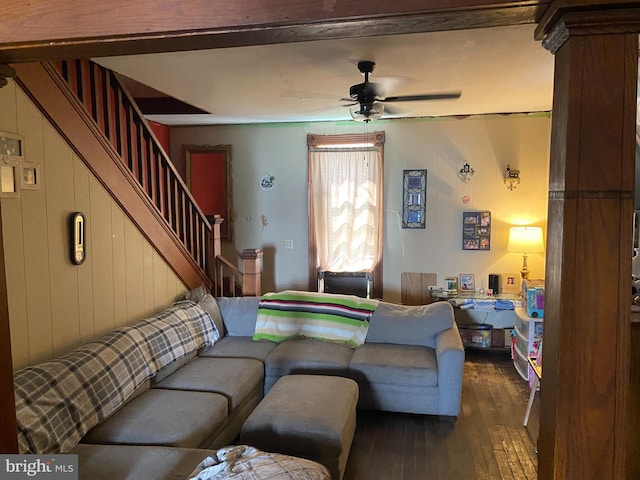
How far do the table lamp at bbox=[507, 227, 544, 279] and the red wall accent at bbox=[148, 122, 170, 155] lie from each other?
4159 millimetres

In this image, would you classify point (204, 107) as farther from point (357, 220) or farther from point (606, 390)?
point (606, 390)

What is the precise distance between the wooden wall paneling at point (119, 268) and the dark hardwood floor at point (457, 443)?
1.86 meters

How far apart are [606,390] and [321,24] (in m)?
1.05

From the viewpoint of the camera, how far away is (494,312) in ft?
17.1

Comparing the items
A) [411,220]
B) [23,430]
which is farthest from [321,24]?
[411,220]

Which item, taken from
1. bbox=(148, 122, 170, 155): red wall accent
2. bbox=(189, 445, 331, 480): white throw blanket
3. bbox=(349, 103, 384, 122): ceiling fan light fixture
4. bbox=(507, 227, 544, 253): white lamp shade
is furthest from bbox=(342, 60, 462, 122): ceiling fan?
bbox=(148, 122, 170, 155): red wall accent

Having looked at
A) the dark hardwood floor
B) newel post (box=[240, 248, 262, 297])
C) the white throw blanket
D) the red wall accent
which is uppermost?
the red wall accent

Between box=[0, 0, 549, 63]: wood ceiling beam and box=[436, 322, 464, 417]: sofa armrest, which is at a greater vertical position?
box=[0, 0, 549, 63]: wood ceiling beam

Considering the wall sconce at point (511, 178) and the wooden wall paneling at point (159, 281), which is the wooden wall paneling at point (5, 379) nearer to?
the wooden wall paneling at point (159, 281)

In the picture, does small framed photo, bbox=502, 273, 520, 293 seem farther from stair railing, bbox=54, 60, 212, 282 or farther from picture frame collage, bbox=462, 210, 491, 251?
stair railing, bbox=54, 60, 212, 282

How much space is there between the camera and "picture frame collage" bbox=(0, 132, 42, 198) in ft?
7.75

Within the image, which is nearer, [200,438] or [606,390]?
[606,390]

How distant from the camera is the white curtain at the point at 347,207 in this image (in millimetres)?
5530

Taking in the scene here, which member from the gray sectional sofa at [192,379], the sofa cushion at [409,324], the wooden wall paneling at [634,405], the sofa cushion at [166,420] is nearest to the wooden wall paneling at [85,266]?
the gray sectional sofa at [192,379]
